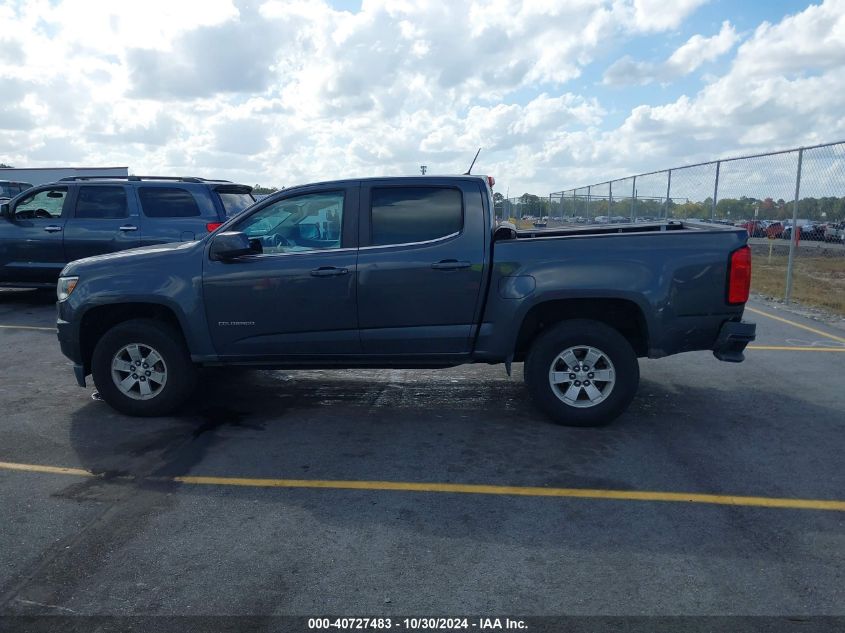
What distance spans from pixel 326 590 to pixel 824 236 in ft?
52.1

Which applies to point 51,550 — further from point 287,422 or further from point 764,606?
point 764,606

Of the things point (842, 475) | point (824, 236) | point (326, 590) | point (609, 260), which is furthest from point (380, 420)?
point (824, 236)

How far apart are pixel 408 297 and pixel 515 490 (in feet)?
6.06

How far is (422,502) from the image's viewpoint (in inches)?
182

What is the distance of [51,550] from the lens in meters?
4.01

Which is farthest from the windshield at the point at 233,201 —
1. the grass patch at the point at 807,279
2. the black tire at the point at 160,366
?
the grass patch at the point at 807,279

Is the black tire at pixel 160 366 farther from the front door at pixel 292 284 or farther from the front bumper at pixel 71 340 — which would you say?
the front door at pixel 292 284

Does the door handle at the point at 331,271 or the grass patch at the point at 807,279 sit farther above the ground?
the door handle at the point at 331,271

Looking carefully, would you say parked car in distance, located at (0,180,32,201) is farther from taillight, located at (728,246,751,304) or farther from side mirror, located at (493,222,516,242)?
taillight, located at (728,246,751,304)

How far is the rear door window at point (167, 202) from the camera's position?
11.7 meters

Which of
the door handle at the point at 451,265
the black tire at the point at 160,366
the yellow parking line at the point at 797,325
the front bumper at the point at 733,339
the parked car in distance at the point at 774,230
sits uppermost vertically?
the door handle at the point at 451,265

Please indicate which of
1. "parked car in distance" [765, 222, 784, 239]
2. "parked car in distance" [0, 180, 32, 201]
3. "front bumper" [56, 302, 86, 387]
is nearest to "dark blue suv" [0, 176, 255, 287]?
"front bumper" [56, 302, 86, 387]

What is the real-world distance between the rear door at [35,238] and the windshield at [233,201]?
2.46 meters

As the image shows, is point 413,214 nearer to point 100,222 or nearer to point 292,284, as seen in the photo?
point 292,284
